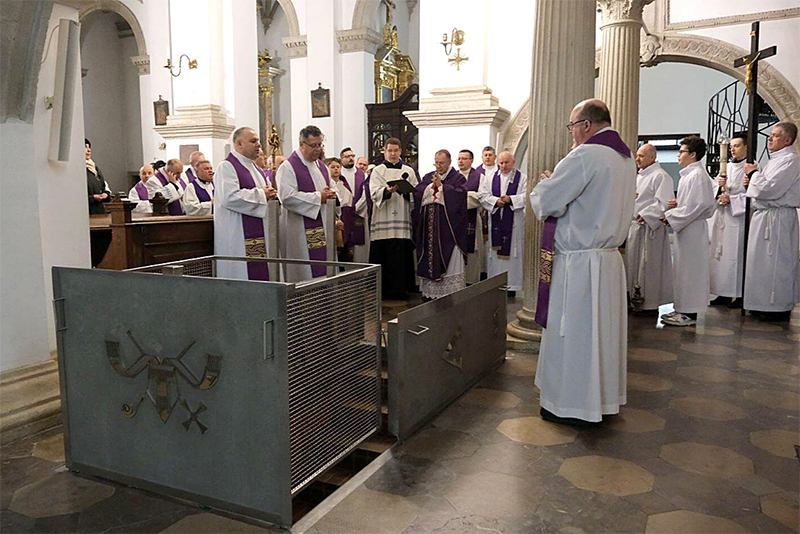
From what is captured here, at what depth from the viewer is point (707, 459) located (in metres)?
3.26

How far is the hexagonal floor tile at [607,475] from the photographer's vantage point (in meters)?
2.95

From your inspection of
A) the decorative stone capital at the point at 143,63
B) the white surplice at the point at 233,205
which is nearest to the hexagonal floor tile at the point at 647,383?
the white surplice at the point at 233,205

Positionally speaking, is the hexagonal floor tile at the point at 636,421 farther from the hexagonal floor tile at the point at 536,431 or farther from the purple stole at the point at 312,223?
the purple stole at the point at 312,223

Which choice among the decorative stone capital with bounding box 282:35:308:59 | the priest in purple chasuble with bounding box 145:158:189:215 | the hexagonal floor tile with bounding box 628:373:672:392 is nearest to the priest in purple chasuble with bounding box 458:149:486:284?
the hexagonal floor tile with bounding box 628:373:672:392

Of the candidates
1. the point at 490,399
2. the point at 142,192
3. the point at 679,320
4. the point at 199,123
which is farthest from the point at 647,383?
the point at 199,123

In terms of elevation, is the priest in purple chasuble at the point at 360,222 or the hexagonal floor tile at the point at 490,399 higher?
the priest in purple chasuble at the point at 360,222

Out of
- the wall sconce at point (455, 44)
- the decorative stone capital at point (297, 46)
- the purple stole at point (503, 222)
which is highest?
the decorative stone capital at point (297, 46)

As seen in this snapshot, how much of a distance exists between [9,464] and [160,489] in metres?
0.90

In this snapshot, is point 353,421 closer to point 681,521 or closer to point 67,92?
point 681,521

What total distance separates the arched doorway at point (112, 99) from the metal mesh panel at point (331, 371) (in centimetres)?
1697

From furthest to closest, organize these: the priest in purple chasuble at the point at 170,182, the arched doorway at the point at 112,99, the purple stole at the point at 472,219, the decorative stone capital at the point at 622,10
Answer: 1. the arched doorway at the point at 112,99
2. the priest in purple chasuble at the point at 170,182
3. the purple stole at the point at 472,219
4. the decorative stone capital at the point at 622,10

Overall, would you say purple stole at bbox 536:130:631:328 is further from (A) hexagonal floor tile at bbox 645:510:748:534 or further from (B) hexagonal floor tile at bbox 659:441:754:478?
(A) hexagonal floor tile at bbox 645:510:748:534

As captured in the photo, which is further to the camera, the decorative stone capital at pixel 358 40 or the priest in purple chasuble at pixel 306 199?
the decorative stone capital at pixel 358 40

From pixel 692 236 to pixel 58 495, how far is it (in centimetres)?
574
